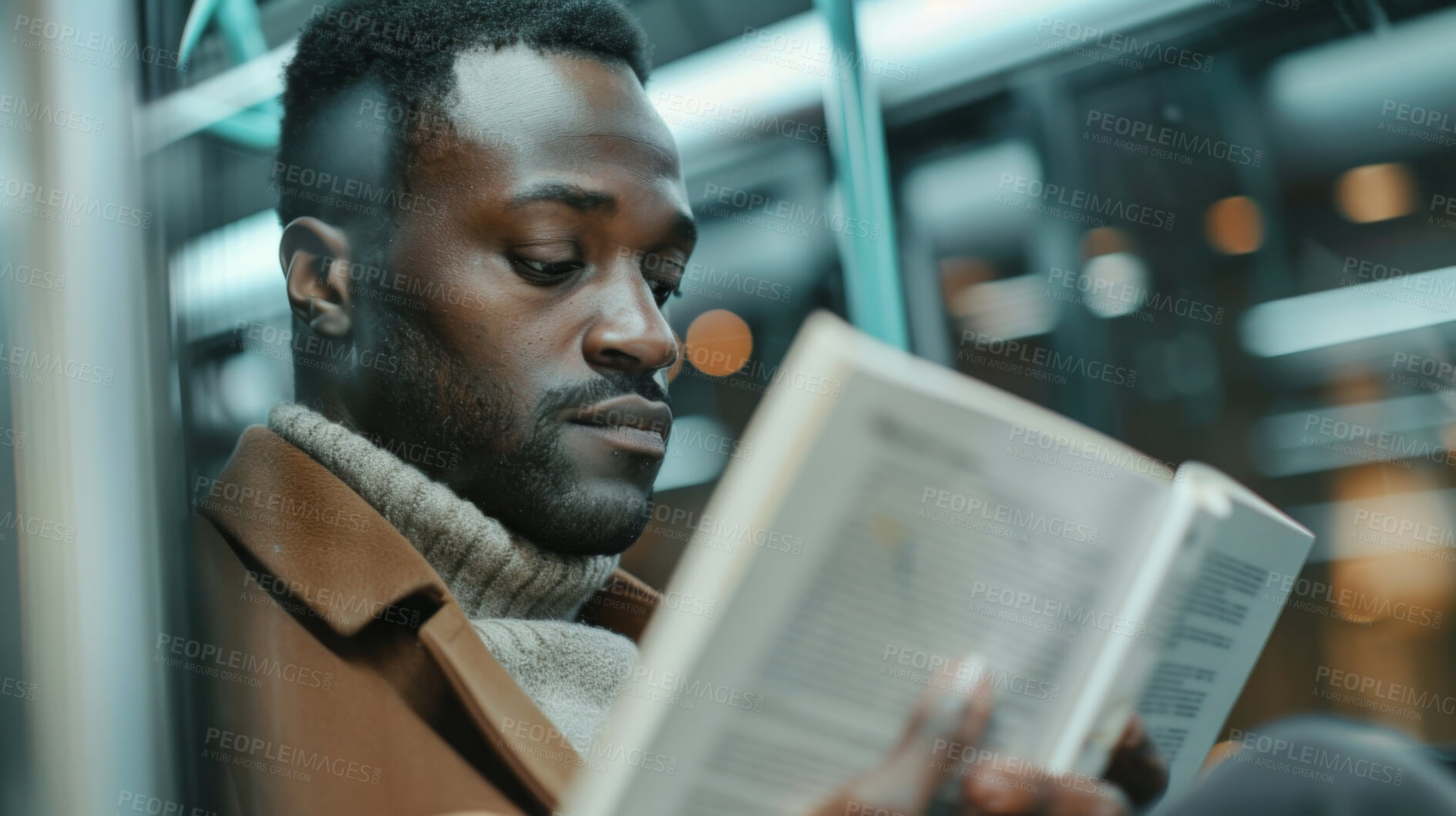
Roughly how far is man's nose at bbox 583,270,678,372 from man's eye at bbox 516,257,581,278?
5cm

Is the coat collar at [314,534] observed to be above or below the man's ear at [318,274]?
below

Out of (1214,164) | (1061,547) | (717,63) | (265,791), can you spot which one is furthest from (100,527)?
(1214,164)

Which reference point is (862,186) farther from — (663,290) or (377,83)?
(377,83)

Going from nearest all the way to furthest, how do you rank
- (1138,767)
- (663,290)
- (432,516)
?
(1138,767) → (432,516) → (663,290)

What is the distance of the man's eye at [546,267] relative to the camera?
107 centimetres

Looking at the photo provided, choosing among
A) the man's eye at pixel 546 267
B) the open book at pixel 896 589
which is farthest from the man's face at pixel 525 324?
the open book at pixel 896 589

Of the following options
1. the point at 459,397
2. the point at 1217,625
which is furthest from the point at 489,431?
the point at 1217,625

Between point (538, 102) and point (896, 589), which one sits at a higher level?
point (538, 102)

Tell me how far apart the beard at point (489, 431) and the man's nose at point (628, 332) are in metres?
0.03

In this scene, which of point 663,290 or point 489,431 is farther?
point 663,290

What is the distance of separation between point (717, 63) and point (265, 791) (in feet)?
3.56

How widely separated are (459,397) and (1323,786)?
864 millimetres

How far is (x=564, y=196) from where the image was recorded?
1.08 metres

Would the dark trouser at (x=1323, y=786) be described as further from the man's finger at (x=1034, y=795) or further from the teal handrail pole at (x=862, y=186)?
the teal handrail pole at (x=862, y=186)
